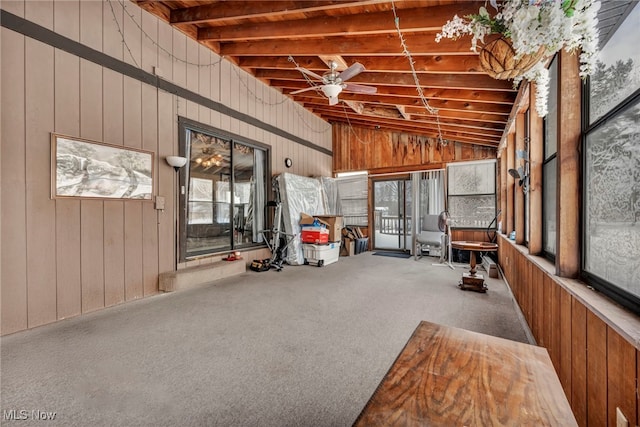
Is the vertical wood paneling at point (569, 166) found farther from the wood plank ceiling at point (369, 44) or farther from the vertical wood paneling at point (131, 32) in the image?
the vertical wood paneling at point (131, 32)

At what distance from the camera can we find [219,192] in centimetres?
507

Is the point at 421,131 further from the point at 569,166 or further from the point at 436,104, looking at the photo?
the point at 569,166

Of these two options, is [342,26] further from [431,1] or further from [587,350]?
[587,350]

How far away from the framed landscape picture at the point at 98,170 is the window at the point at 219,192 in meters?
0.66

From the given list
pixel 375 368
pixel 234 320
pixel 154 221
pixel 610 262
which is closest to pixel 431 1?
pixel 610 262

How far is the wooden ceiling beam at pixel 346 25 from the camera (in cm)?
295

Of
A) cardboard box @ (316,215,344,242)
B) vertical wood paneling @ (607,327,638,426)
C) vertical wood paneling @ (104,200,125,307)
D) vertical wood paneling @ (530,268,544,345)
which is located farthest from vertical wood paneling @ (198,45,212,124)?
vertical wood paneling @ (607,327,638,426)

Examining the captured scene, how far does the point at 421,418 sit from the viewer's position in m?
0.74

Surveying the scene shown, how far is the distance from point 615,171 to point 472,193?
5.74m

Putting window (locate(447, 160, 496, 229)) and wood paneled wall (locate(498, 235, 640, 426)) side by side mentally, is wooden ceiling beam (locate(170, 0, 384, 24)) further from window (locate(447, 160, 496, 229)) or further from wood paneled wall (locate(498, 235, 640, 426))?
window (locate(447, 160, 496, 229))

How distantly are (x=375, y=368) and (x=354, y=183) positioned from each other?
6.61 m

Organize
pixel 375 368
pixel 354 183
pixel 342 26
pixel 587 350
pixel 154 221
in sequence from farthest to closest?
pixel 354 183 → pixel 154 221 → pixel 342 26 → pixel 375 368 → pixel 587 350

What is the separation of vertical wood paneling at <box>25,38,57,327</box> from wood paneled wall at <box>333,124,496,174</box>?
657 cm

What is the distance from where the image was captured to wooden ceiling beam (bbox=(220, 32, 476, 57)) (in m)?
3.24
